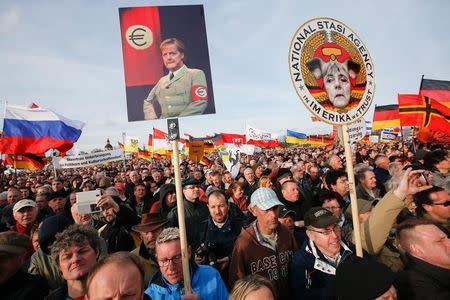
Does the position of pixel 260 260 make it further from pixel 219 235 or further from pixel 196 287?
pixel 219 235

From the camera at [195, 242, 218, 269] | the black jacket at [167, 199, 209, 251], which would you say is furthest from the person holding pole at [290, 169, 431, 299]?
the black jacket at [167, 199, 209, 251]

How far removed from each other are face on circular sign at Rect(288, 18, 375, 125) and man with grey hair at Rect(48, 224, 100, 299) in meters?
2.24

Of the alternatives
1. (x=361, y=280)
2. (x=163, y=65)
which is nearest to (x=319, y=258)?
(x=361, y=280)

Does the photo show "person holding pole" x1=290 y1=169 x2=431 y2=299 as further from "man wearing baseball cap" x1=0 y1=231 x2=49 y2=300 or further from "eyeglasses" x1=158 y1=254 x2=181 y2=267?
"man wearing baseball cap" x1=0 y1=231 x2=49 y2=300

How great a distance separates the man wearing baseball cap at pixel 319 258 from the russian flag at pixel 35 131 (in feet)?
30.2

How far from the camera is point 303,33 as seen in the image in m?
2.84

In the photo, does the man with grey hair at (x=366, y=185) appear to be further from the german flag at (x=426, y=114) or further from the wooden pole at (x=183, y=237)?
the german flag at (x=426, y=114)

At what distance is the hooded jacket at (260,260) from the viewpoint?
3.03 meters

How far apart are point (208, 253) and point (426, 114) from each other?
8.77 m

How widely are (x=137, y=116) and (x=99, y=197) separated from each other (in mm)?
2095

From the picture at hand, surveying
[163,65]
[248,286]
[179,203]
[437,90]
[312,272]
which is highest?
[437,90]

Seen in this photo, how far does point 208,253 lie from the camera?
364 cm

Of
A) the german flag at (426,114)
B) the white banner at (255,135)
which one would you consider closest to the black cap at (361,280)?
the german flag at (426,114)

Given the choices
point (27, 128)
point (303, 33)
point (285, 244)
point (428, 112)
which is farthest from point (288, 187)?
point (27, 128)
